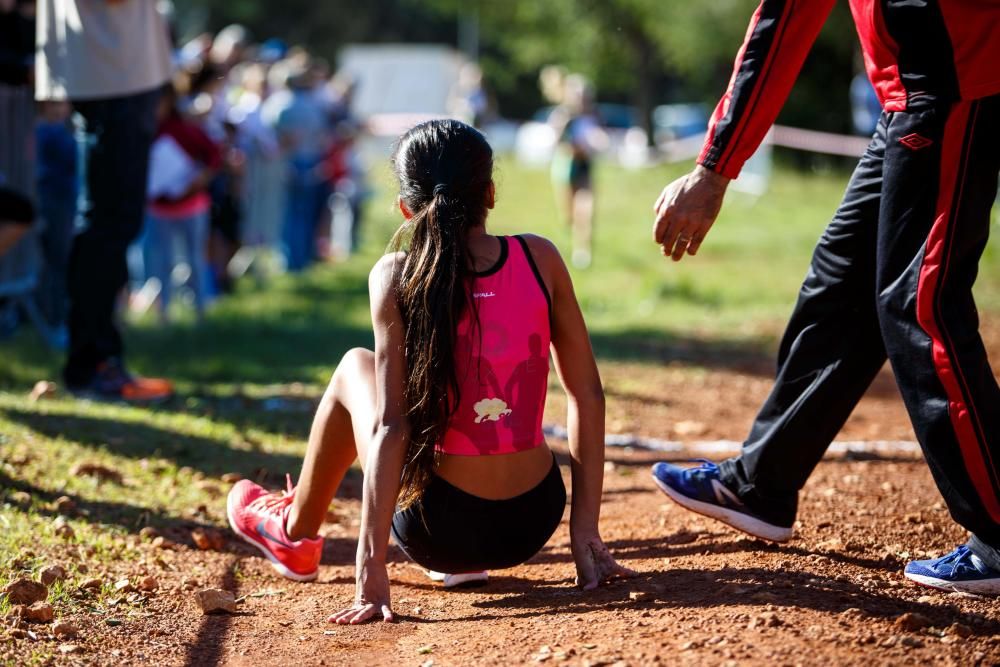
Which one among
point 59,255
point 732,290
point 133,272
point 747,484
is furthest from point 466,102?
point 747,484

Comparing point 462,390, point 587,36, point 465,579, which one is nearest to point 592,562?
point 465,579

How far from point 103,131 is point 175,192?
3.32 m

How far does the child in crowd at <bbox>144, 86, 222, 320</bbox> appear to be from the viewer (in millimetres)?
9102

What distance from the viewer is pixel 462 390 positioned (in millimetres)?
3326

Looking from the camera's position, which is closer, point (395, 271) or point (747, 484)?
point (395, 271)

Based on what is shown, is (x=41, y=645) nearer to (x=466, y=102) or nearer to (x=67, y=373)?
(x=67, y=373)

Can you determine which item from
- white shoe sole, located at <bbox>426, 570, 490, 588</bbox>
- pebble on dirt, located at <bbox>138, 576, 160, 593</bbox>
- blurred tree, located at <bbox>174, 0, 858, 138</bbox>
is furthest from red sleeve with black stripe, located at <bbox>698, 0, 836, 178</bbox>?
blurred tree, located at <bbox>174, 0, 858, 138</bbox>

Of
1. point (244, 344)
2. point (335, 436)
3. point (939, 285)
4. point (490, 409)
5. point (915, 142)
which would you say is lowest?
point (244, 344)

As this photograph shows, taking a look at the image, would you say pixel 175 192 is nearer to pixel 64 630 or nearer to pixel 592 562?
pixel 64 630

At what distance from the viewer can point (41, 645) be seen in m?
3.23

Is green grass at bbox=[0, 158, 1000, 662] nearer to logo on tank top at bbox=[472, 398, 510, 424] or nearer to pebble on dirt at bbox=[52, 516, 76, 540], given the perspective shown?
pebble on dirt at bbox=[52, 516, 76, 540]

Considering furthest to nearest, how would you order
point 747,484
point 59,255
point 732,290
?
1. point 732,290
2. point 59,255
3. point 747,484

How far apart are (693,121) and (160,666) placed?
37975 mm

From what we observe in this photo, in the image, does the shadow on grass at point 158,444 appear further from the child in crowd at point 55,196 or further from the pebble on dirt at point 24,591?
the child in crowd at point 55,196
